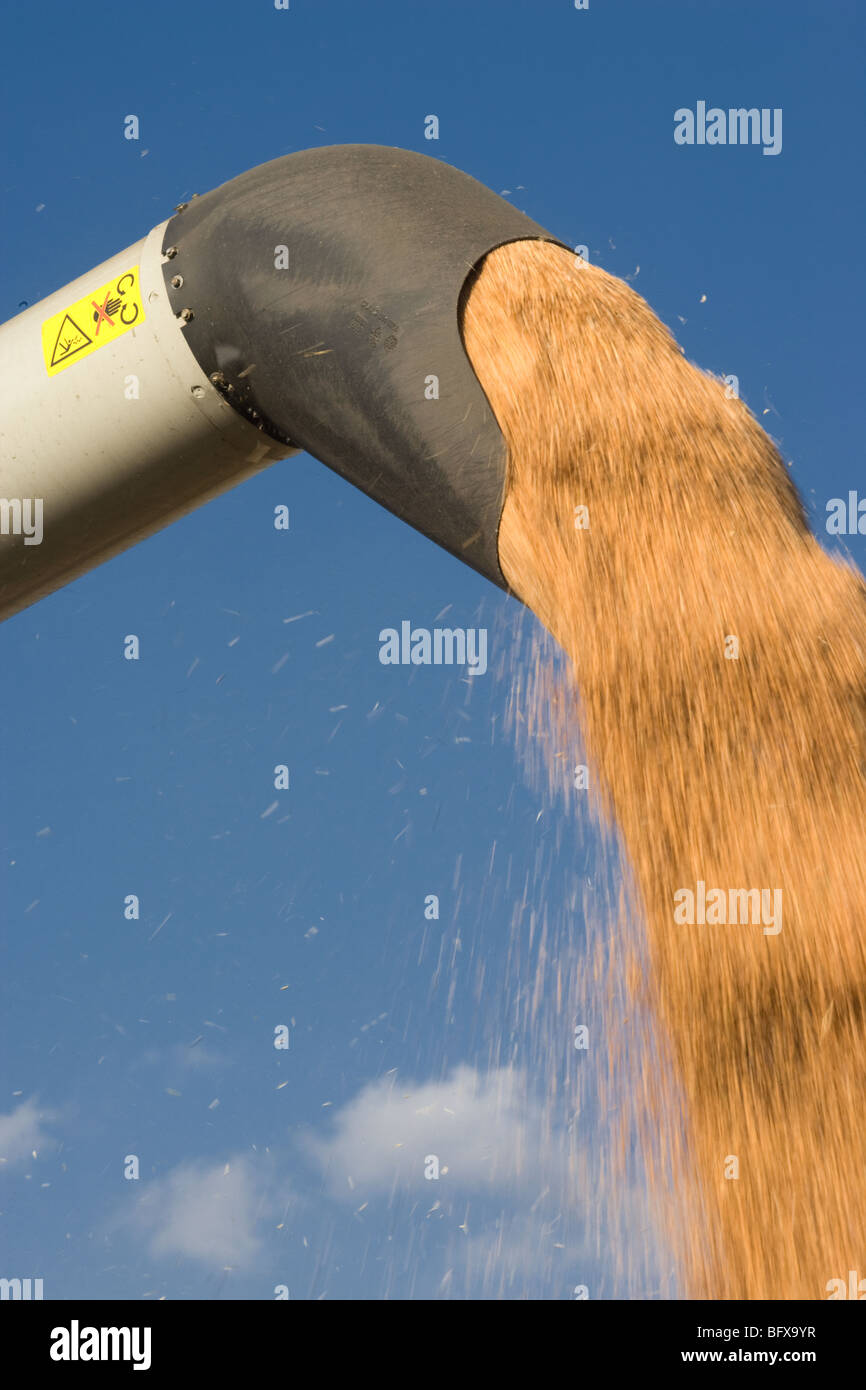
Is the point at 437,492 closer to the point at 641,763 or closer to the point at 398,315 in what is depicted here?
the point at 398,315

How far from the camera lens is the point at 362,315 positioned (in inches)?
150

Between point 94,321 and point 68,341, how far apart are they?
0.10 meters

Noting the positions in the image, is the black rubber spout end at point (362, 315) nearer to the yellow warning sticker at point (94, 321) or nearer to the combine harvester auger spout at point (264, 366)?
the combine harvester auger spout at point (264, 366)

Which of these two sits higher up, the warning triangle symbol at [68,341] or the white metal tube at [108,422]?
the warning triangle symbol at [68,341]

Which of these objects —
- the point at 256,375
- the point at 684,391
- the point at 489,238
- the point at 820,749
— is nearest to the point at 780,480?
the point at 684,391

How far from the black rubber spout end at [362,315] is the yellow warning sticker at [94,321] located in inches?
5.6

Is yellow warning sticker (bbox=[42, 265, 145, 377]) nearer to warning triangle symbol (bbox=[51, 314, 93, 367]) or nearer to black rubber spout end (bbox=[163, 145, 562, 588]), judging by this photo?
warning triangle symbol (bbox=[51, 314, 93, 367])

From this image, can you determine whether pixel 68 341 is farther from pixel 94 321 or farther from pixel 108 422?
pixel 108 422

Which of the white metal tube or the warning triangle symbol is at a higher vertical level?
the warning triangle symbol

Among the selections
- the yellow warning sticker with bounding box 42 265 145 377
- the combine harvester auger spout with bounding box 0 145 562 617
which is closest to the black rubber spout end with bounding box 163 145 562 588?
the combine harvester auger spout with bounding box 0 145 562 617

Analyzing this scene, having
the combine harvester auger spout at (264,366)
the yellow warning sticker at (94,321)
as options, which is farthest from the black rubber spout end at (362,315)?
the yellow warning sticker at (94,321)

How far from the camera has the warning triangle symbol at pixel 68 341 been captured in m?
4.37

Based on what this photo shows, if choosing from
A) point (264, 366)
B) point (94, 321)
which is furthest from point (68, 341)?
point (264, 366)

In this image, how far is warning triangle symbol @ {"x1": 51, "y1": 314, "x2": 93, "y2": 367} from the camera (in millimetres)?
4371
